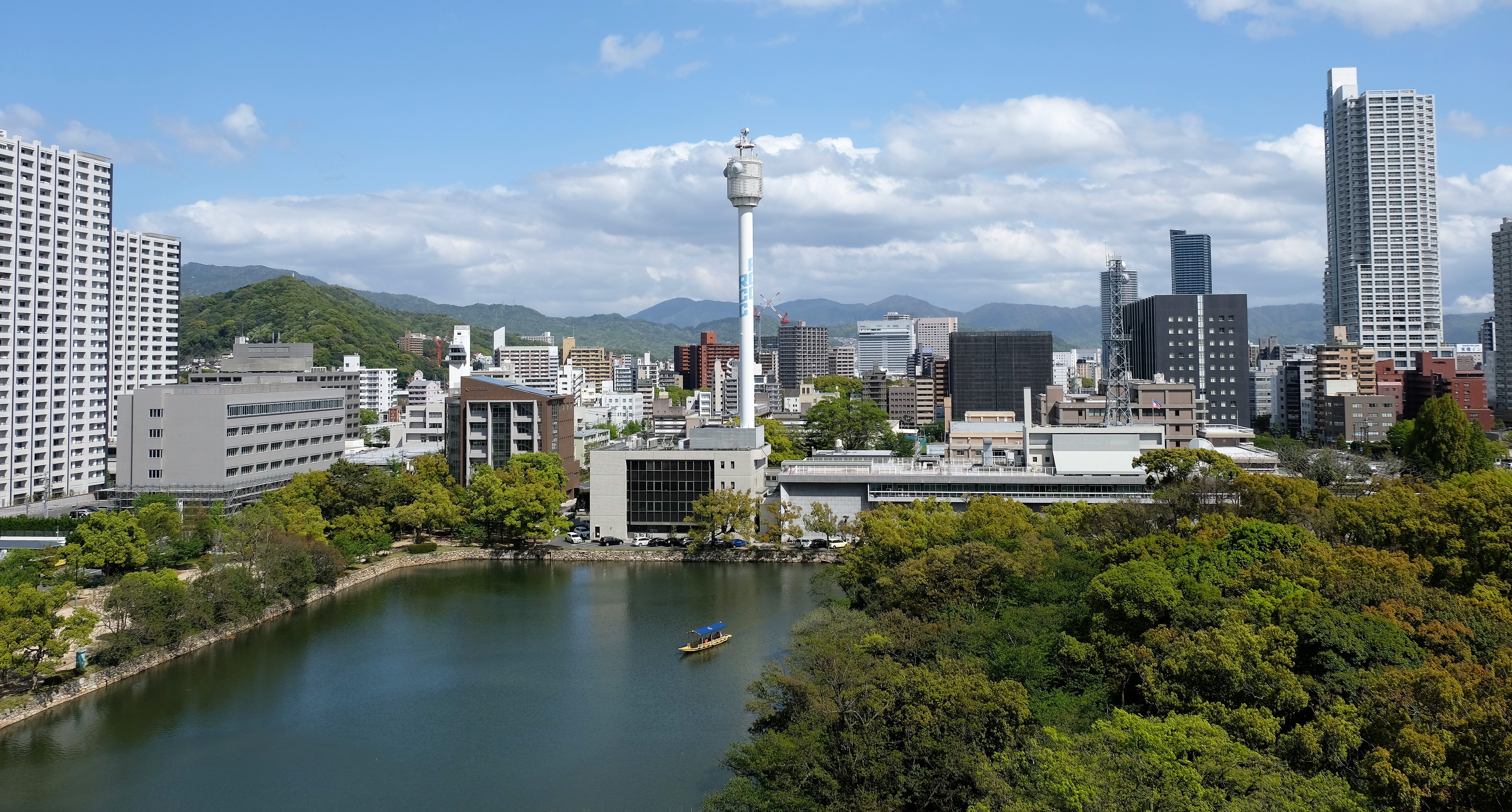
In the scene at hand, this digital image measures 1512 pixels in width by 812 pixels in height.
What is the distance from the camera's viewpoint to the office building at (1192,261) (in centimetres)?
10925

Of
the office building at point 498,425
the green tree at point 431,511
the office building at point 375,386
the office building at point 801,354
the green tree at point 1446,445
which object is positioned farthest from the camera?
the office building at point 801,354

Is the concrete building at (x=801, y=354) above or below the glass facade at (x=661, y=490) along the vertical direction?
above

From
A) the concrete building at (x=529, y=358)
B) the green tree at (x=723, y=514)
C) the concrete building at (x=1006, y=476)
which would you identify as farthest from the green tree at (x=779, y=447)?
the concrete building at (x=529, y=358)

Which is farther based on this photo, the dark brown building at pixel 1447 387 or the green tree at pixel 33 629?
the dark brown building at pixel 1447 387

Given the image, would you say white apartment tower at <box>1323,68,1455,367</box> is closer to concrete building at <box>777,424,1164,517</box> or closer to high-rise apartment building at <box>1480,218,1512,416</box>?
Answer: high-rise apartment building at <box>1480,218,1512,416</box>

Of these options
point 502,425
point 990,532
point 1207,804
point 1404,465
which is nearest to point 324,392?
point 502,425

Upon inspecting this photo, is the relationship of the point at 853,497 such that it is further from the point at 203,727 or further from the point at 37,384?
the point at 37,384

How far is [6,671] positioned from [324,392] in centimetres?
1447

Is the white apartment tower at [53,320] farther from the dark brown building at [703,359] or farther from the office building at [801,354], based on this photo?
the office building at [801,354]

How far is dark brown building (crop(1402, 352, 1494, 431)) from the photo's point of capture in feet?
119

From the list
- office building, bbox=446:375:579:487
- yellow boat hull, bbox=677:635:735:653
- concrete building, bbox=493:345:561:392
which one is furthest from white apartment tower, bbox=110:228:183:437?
concrete building, bbox=493:345:561:392

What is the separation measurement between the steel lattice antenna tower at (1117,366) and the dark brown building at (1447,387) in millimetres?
15046

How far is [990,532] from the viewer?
614 inches

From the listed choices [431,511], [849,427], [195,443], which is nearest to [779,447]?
[849,427]
